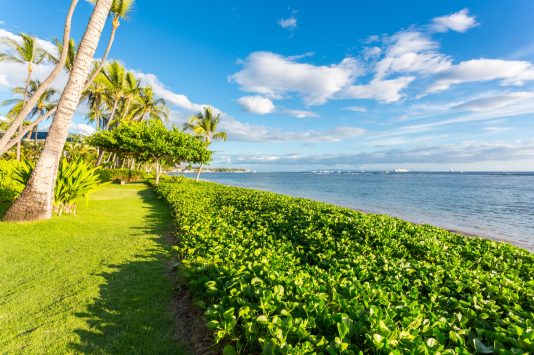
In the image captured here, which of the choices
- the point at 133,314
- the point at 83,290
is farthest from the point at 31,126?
the point at 133,314

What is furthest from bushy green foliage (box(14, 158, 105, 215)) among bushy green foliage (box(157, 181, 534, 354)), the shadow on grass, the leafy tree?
the leafy tree

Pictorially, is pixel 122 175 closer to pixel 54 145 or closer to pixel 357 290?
pixel 54 145

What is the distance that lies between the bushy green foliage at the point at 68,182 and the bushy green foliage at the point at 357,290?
4.80 m

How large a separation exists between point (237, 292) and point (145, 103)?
39.2 metres

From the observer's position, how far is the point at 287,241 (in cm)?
669

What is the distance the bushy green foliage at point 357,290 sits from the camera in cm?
227

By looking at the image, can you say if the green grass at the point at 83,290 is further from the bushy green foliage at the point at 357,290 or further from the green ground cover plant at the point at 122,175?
the green ground cover plant at the point at 122,175

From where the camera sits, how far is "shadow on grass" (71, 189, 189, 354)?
320cm

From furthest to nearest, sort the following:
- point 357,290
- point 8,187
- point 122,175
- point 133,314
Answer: point 122,175, point 8,187, point 133,314, point 357,290

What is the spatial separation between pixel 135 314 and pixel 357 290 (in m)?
3.09

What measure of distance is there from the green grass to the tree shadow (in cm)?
1

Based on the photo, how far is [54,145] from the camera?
27.0ft

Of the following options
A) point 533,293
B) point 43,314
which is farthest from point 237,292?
point 533,293

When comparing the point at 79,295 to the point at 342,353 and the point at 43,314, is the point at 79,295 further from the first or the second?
the point at 342,353
